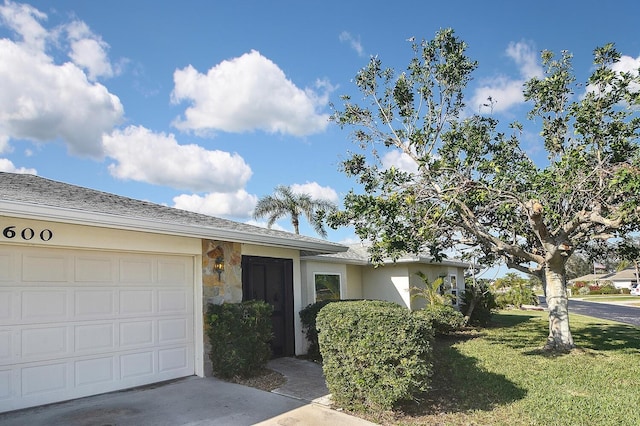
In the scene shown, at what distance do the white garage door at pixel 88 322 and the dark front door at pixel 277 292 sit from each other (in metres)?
1.94

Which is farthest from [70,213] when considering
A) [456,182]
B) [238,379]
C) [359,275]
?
[359,275]

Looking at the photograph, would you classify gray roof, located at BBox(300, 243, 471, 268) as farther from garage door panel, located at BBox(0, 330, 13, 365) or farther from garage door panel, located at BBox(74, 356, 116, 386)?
garage door panel, located at BBox(0, 330, 13, 365)

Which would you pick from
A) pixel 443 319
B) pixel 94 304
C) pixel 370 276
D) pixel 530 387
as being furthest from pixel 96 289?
pixel 370 276

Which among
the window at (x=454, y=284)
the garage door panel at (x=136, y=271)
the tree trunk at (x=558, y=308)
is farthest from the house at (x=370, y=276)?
the garage door panel at (x=136, y=271)

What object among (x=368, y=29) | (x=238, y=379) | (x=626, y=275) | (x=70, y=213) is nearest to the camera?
(x=70, y=213)

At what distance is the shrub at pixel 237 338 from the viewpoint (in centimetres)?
771

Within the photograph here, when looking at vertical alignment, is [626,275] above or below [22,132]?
below

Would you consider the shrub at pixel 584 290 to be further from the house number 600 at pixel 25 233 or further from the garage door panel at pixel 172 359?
the house number 600 at pixel 25 233

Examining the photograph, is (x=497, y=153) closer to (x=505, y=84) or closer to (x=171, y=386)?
(x=505, y=84)

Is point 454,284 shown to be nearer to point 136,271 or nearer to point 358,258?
point 358,258

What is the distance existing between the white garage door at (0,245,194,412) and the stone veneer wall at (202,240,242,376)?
28 cm

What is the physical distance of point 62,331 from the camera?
251 inches

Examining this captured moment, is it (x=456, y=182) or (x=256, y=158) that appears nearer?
(x=456, y=182)

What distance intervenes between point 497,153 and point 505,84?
209 centimetres
